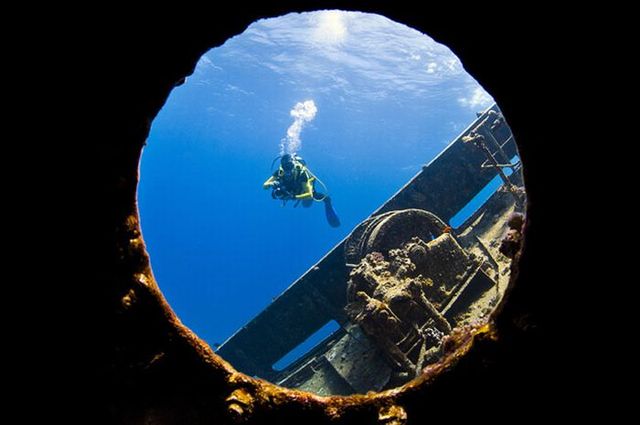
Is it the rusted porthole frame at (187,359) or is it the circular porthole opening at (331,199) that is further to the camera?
the circular porthole opening at (331,199)

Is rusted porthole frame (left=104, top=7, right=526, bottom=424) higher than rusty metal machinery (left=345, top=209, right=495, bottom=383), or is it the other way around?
rusted porthole frame (left=104, top=7, right=526, bottom=424)

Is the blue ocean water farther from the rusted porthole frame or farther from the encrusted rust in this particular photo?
the encrusted rust

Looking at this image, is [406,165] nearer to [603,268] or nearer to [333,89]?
[333,89]

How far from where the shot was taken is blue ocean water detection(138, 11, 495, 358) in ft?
122

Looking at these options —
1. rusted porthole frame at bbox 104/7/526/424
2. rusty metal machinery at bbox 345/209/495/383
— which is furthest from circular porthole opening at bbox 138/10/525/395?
rusted porthole frame at bbox 104/7/526/424

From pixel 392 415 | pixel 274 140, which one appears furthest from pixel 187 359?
pixel 274 140

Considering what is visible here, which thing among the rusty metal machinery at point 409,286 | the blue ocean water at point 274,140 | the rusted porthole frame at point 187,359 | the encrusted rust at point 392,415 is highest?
the blue ocean water at point 274,140

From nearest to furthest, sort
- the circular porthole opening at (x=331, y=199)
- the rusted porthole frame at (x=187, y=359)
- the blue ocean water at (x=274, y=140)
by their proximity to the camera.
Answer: the rusted porthole frame at (x=187, y=359), the circular porthole opening at (x=331, y=199), the blue ocean water at (x=274, y=140)

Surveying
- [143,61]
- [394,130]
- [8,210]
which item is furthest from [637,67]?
[394,130]

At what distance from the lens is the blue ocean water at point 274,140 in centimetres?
3706

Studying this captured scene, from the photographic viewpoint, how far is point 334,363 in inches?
276

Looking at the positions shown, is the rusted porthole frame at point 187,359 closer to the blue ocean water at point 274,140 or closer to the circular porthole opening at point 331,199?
the circular porthole opening at point 331,199

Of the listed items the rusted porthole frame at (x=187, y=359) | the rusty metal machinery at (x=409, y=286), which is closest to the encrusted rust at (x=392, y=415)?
the rusted porthole frame at (x=187, y=359)

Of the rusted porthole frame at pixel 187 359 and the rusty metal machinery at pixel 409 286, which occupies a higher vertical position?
the rusted porthole frame at pixel 187 359
